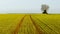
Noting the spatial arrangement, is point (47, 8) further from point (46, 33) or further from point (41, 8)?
point (46, 33)

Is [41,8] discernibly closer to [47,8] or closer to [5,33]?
[47,8]

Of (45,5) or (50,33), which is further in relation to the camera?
(45,5)

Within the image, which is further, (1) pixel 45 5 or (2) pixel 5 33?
(1) pixel 45 5

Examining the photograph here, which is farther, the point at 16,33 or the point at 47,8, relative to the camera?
the point at 47,8

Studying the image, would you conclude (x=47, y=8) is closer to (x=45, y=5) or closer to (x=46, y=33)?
(x=45, y=5)

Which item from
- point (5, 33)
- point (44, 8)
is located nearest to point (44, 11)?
point (44, 8)

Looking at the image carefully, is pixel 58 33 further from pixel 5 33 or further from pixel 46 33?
pixel 5 33

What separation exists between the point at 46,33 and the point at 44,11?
52739 millimetres

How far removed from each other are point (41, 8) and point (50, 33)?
54.9 metres

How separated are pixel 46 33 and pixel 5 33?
1.57 m

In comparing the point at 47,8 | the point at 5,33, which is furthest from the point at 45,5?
the point at 5,33

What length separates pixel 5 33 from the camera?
8.21 m

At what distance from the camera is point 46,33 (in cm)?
805

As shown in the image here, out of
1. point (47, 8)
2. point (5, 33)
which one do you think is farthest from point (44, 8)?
point (5, 33)
